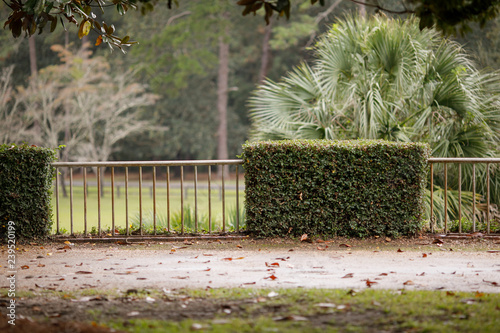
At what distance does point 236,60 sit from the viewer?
33531mm

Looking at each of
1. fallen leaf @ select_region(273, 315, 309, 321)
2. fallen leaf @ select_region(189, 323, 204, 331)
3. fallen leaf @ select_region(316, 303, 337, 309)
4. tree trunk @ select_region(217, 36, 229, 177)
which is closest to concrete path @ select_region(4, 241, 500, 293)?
fallen leaf @ select_region(316, 303, 337, 309)

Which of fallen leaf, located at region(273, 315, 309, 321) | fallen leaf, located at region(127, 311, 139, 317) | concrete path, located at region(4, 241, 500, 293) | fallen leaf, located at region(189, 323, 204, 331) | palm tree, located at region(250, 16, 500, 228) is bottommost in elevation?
concrete path, located at region(4, 241, 500, 293)

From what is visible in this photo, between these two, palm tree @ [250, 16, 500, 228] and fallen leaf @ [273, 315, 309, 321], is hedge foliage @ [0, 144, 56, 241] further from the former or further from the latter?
fallen leaf @ [273, 315, 309, 321]

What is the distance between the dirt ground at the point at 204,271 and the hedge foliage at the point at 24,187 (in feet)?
1.21

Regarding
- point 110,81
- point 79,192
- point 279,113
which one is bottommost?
point 79,192

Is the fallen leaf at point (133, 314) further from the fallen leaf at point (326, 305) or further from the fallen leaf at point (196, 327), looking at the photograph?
the fallen leaf at point (326, 305)

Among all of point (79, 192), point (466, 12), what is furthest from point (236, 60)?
point (466, 12)

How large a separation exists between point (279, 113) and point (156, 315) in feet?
22.8

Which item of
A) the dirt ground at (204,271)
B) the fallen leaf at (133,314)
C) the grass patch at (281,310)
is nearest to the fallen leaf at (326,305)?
the grass patch at (281,310)

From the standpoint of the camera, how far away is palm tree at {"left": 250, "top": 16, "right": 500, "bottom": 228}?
9219mm

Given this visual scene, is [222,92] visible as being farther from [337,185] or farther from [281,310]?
[281,310]

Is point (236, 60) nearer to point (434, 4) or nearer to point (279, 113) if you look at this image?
point (279, 113)

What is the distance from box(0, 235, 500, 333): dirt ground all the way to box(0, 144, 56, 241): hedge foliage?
37 centimetres

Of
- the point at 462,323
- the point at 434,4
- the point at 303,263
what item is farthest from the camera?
the point at 303,263
